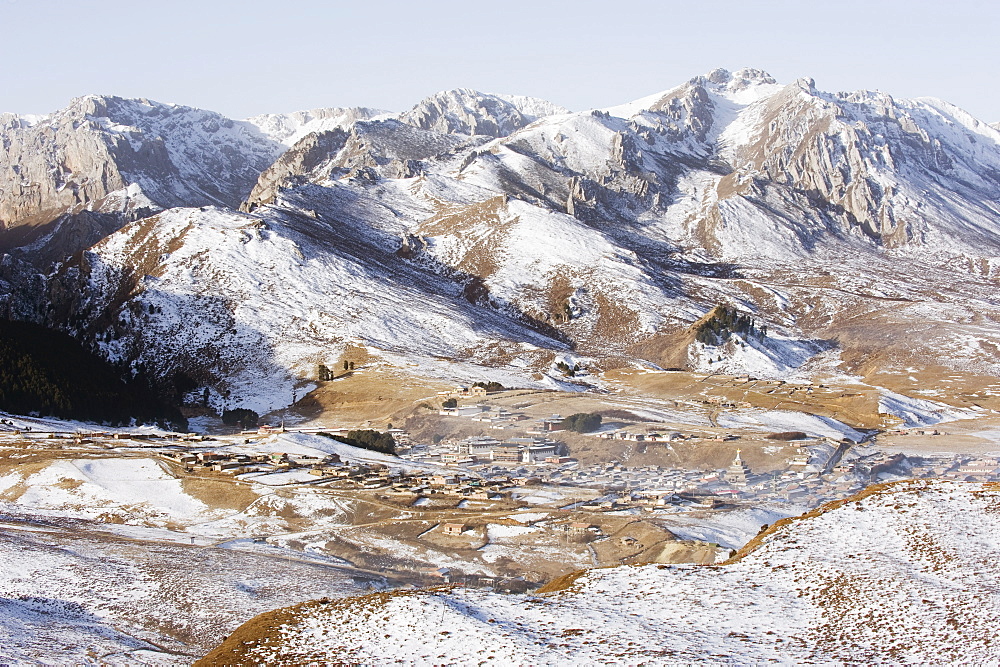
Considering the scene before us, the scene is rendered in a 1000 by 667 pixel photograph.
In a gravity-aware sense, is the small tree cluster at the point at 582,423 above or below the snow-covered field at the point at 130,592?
below

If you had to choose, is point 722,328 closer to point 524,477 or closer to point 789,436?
point 789,436

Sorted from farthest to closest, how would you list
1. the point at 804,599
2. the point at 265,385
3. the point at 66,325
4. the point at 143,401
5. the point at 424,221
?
1. the point at 424,221
2. the point at 66,325
3. the point at 265,385
4. the point at 143,401
5. the point at 804,599

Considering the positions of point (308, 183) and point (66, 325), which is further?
point (308, 183)

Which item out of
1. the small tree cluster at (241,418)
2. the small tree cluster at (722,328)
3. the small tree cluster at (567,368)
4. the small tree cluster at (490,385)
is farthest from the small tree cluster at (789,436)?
the small tree cluster at (241,418)

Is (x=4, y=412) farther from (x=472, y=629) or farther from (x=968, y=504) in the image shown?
(x=968, y=504)

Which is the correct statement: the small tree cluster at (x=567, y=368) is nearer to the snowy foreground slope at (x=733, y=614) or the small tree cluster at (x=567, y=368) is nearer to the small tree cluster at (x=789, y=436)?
the small tree cluster at (x=789, y=436)

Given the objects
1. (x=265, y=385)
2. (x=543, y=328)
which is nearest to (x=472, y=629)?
(x=265, y=385)
